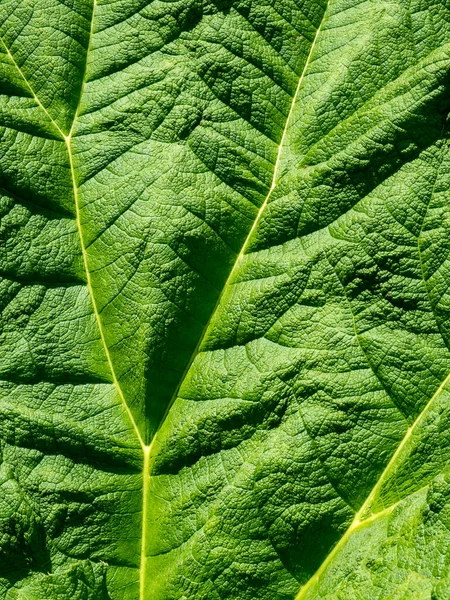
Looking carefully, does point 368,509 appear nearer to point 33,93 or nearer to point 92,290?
point 92,290

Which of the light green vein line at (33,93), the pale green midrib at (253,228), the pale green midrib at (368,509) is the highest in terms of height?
the light green vein line at (33,93)

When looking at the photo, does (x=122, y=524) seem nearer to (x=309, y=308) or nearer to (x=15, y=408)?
(x=15, y=408)

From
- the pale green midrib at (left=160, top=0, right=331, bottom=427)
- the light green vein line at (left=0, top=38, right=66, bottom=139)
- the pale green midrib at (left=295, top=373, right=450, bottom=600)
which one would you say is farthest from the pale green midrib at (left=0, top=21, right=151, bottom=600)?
the pale green midrib at (left=295, top=373, right=450, bottom=600)

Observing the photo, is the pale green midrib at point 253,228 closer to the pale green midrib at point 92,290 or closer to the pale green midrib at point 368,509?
the pale green midrib at point 92,290

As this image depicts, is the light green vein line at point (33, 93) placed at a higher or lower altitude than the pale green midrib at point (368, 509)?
higher

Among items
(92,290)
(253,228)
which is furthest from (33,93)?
(253,228)

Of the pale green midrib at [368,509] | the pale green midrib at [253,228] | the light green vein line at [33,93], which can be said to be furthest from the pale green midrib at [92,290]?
the pale green midrib at [368,509]

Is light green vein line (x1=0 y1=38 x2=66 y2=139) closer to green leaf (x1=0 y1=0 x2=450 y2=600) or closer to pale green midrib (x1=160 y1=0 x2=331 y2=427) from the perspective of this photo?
green leaf (x1=0 y1=0 x2=450 y2=600)
